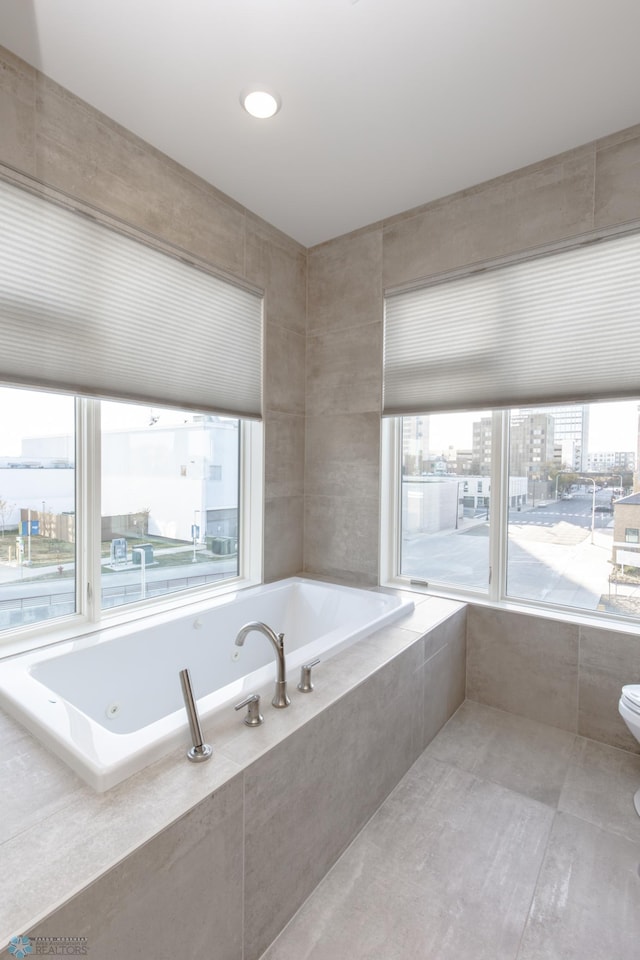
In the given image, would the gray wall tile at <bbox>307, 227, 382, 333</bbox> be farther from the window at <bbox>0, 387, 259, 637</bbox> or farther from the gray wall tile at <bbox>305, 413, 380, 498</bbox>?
the window at <bbox>0, 387, 259, 637</bbox>

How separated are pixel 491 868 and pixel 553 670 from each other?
99 cm

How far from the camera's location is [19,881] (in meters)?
0.81

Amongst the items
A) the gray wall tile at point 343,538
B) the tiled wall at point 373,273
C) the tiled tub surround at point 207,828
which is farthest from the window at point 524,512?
the tiled tub surround at point 207,828

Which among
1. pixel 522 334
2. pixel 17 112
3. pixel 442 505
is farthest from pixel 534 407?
pixel 17 112

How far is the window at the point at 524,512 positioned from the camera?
217 cm

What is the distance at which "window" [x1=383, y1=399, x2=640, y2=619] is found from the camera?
217 cm

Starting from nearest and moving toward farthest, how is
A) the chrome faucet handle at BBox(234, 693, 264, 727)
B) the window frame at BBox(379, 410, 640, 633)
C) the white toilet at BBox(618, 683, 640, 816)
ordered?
the chrome faucet handle at BBox(234, 693, 264, 727), the white toilet at BBox(618, 683, 640, 816), the window frame at BBox(379, 410, 640, 633)

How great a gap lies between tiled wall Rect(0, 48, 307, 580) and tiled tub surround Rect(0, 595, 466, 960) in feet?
4.68

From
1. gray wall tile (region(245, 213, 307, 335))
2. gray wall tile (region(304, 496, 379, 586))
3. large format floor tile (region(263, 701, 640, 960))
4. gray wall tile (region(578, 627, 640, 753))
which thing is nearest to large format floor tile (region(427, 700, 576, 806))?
large format floor tile (region(263, 701, 640, 960))

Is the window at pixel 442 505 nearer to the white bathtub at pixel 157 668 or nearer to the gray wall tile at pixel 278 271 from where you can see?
the white bathtub at pixel 157 668

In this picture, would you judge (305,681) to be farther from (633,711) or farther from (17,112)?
(17,112)

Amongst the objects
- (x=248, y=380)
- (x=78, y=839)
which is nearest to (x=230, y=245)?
(x=248, y=380)

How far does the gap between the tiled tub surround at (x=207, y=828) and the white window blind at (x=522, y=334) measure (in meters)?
1.53

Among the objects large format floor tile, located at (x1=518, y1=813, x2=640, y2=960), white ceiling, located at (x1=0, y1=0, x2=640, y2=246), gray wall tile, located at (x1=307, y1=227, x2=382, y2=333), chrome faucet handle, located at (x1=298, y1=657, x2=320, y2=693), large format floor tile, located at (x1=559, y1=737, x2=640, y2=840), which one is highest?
white ceiling, located at (x1=0, y1=0, x2=640, y2=246)
